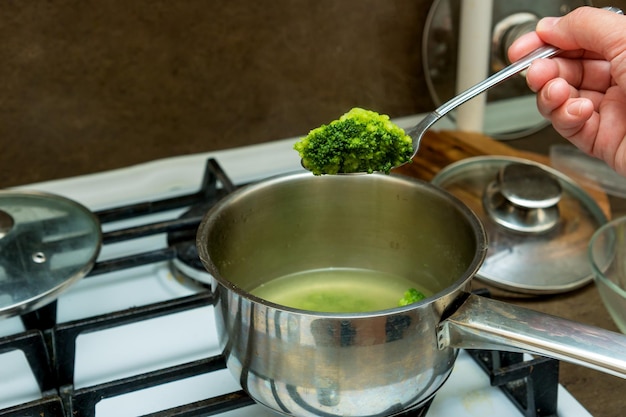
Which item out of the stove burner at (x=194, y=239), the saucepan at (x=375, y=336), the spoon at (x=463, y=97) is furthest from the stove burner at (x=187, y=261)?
the spoon at (x=463, y=97)

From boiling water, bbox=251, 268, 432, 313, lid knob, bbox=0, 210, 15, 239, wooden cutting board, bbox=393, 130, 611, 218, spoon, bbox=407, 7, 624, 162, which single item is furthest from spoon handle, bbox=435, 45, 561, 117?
lid knob, bbox=0, 210, 15, 239

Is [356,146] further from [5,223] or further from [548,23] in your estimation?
[5,223]

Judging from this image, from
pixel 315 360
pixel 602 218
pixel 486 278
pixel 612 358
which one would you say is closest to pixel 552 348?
pixel 612 358

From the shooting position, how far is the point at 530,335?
0.49 meters

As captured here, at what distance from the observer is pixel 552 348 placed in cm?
48

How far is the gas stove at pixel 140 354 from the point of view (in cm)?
59

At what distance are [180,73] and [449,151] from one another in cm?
37

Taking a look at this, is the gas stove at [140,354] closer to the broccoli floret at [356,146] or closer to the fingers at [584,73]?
the broccoli floret at [356,146]

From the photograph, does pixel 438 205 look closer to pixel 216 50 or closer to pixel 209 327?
pixel 209 327

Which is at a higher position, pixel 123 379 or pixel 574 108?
pixel 574 108

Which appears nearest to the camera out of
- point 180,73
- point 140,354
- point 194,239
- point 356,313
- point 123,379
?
point 356,313

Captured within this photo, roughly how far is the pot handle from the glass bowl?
202 millimetres

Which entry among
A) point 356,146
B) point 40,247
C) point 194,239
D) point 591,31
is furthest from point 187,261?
point 591,31

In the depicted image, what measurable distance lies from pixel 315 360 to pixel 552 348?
16cm
